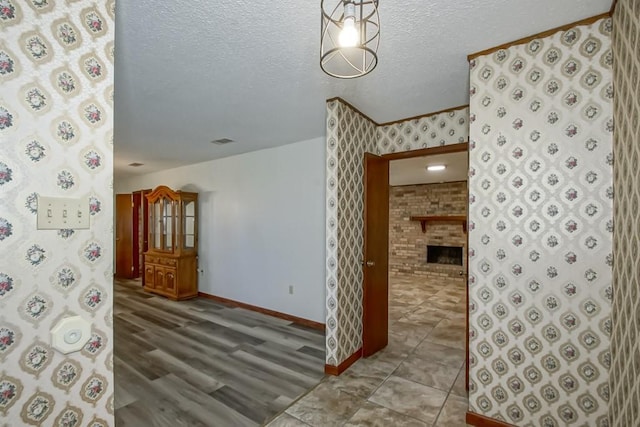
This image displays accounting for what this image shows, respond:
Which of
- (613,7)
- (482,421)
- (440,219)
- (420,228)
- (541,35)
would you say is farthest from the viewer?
(420,228)

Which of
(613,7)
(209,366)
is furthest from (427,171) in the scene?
(209,366)

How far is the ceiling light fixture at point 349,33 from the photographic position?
99 cm

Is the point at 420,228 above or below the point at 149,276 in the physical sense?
above

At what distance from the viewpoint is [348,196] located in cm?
269

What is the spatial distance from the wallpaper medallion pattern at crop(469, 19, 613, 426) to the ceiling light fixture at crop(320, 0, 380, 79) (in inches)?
32.6

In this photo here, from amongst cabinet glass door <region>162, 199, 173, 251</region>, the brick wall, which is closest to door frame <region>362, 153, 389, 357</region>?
cabinet glass door <region>162, 199, 173, 251</region>

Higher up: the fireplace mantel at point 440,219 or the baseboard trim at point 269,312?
the fireplace mantel at point 440,219

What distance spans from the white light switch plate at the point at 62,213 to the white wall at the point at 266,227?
285cm

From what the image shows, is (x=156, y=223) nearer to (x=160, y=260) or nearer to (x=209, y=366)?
(x=160, y=260)

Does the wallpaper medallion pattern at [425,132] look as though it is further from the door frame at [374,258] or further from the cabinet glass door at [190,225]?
the cabinet glass door at [190,225]

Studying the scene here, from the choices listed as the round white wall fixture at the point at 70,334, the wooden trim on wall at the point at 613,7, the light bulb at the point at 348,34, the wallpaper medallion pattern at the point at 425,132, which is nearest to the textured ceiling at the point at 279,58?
the wooden trim on wall at the point at 613,7

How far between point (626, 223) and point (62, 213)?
7.73ft

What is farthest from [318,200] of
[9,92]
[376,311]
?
[9,92]

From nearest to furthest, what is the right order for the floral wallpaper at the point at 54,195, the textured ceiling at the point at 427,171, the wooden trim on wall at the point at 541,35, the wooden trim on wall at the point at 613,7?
the floral wallpaper at the point at 54,195, the wooden trim on wall at the point at 613,7, the wooden trim on wall at the point at 541,35, the textured ceiling at the point at 427,171
